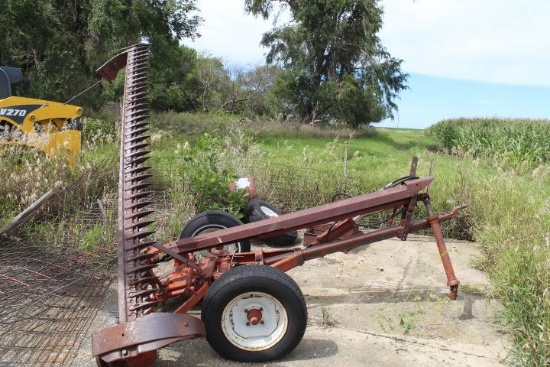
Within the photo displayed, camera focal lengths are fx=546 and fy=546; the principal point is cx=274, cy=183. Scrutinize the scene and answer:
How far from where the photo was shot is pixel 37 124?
707 cm

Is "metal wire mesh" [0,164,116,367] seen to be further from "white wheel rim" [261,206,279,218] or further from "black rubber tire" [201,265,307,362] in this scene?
"white wheel rim" [261,206,279,218]

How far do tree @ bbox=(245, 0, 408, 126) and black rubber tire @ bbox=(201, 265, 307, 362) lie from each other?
26.7m

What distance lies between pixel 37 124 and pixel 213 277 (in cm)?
447

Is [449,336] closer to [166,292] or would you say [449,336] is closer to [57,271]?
[166,292]

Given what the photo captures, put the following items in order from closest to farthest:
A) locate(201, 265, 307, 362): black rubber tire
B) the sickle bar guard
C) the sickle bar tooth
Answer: the sickle bar guard → the sickle bar tooth → locate(201, 265, 307, 362): black rubber tire

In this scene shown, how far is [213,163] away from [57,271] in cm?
280

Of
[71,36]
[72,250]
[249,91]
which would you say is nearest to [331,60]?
[249,91]

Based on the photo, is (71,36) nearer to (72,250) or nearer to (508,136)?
(72,250)

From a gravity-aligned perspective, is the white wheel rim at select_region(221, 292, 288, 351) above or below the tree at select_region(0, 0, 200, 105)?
below

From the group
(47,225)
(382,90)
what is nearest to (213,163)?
(47,225)

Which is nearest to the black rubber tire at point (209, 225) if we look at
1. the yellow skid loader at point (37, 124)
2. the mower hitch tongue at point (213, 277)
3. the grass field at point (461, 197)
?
the mower hitch tongue at point (213, 277)

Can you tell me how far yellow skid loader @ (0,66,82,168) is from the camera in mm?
6535

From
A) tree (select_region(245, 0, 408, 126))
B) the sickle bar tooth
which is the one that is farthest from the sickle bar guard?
tree (select_region(245, 0, 408, 126))

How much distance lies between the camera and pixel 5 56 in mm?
18422
